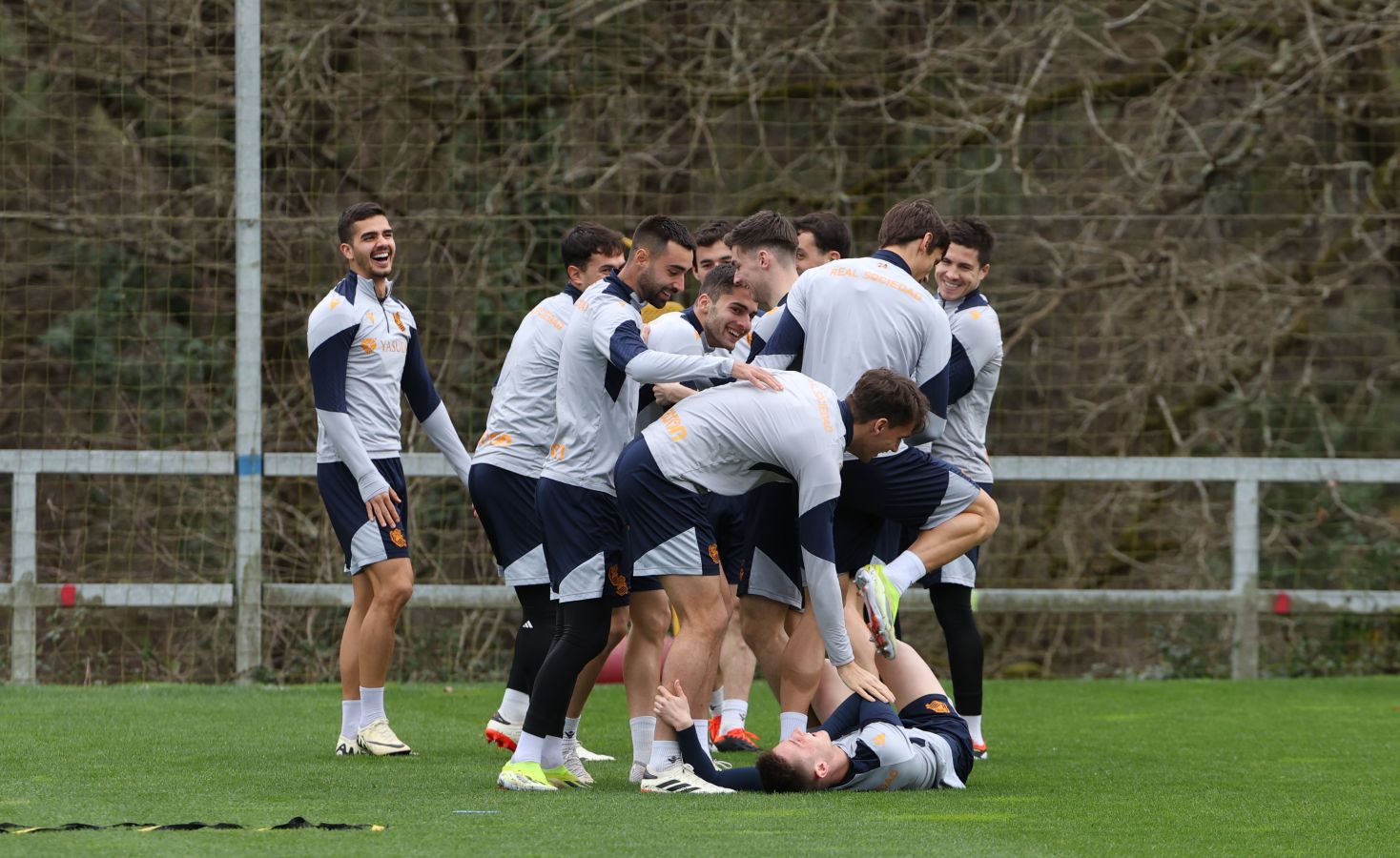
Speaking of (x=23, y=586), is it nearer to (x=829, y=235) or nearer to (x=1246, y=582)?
(x=829, y=235)

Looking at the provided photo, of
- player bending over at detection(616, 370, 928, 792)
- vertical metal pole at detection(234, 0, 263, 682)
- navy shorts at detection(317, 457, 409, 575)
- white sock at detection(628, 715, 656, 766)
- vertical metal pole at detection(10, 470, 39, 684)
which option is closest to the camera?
player bending over at detection(616, 370, 928, 792)

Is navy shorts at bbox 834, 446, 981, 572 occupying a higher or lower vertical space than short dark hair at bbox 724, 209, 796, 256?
lower

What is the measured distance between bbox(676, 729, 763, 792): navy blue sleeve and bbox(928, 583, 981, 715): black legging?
4.94 feet

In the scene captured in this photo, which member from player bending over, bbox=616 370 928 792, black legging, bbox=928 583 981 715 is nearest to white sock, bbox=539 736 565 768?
player bending over, bbox=616 370 928 792

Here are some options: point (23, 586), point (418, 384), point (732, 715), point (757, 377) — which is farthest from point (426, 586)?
point (757, 377)

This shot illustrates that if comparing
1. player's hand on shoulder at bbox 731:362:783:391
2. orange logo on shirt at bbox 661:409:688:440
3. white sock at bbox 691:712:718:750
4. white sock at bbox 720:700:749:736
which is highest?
player's hand on shoulder at bbox 731:362:783:391

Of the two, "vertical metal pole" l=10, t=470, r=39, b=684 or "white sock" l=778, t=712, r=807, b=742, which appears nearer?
"white sock" l=778, t=712, r=807, b=742

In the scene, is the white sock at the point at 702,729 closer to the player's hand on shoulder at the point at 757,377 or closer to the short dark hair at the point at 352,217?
the player's hand on shoulder at the point at 757,377

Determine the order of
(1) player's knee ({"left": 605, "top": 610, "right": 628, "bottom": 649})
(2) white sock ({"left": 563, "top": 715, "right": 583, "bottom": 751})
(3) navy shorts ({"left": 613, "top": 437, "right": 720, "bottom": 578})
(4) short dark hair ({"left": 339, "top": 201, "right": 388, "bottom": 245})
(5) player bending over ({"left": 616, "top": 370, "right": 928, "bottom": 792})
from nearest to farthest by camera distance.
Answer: (5) player bending over ({"left": 616, "top": 370, "right": 928, "bottom": 792}) < (3) navy shorts ({"left": 613, "top": 437, "right": 720, "bottom": 578}) < (2) white sock ({"left": 563, "top": 715, "right": 583, "bottom": 751}) < (1) player's knee ({"left": 605, "top": 610, "right": 628, "bottom": 649}) < (4) short dark hair ({"left": 339, "top": 201, "right": 388, "bottom": 245})

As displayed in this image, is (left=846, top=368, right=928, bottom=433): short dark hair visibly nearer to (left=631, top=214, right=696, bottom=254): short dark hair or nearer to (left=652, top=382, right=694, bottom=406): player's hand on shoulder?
(left=652, top=382, right=694, bottom=406): player's hand on shoulder

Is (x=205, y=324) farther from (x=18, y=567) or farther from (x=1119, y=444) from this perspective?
(x=1119, y=444)

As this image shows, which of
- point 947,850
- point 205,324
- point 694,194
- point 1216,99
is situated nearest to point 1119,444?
point 1216,99

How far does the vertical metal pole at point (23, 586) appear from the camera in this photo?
9.60 meters

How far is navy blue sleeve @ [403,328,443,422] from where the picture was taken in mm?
6898
